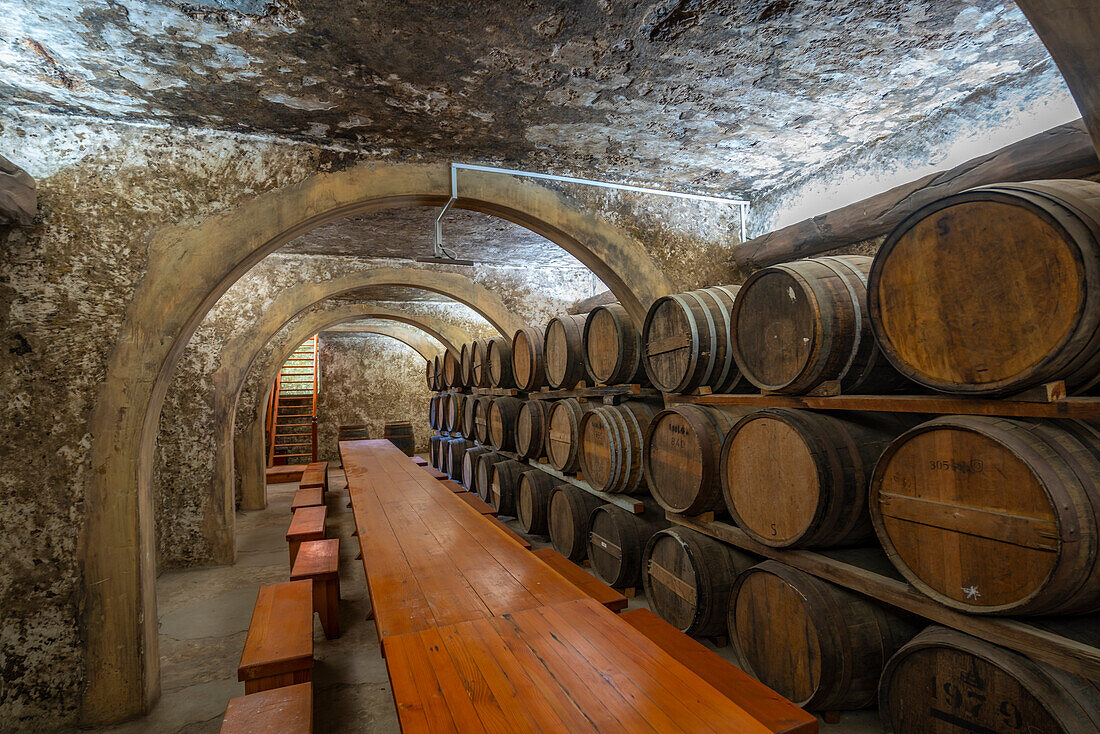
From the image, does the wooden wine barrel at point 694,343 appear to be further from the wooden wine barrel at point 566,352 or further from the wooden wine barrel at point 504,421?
the wooden wine barrel at point 504,421

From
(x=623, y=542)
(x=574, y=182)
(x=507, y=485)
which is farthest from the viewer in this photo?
(x=507, y=485)

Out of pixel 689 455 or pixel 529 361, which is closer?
pixel 689 455

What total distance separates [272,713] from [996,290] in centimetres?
286

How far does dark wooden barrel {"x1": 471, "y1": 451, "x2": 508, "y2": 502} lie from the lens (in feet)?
21.6

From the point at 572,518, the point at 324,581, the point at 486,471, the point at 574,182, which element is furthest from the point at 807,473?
the point at 486,471

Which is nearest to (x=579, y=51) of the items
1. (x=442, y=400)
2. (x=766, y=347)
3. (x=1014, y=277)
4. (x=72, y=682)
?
(x=766, y=347)

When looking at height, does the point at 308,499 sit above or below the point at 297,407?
below

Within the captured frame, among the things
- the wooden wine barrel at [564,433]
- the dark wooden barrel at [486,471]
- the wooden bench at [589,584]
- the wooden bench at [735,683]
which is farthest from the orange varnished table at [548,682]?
the dark wooden barrel at [486,471]

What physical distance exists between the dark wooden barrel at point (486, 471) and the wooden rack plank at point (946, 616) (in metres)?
3.96

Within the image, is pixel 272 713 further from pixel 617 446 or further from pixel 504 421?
pixel 504 421

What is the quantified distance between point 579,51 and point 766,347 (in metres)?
1.71

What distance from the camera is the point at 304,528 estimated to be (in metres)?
4.44

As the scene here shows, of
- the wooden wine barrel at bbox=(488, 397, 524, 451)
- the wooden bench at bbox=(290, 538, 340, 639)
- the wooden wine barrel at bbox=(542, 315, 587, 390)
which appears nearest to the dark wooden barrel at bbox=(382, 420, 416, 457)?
the wooden wine barrel at bbox=(488, 397, 524, 451)

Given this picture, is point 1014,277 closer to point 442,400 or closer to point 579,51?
point 579,51
